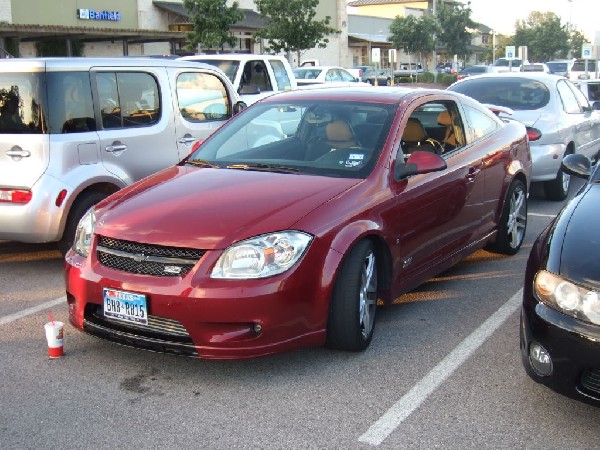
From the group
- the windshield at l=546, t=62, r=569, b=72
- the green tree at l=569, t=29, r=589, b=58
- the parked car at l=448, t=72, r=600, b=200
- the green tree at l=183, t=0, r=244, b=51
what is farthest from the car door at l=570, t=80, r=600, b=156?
the green tree at l=569, t=29, r=589, b=58

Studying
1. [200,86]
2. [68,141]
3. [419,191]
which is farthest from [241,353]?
[200,86]

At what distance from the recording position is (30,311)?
19.3 ft

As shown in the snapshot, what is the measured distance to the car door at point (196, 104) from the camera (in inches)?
313

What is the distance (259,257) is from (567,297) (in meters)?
1.58

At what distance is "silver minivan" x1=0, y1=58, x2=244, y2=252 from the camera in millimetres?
6574

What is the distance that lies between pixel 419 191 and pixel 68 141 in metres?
3.05

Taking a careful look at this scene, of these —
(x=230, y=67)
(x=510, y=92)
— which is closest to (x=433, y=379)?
(x=510, y=92)

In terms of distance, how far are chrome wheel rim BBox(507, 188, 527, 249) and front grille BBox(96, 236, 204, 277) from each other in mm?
3785

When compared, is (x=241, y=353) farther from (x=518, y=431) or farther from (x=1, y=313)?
(x=1, y=313)

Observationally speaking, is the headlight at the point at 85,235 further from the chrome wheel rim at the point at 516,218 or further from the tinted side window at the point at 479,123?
the chrome wheel rim at the point at 516,218

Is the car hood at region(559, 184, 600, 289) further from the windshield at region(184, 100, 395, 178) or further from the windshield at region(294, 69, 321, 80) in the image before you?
the windshield at region(294, 69, 321, 80)

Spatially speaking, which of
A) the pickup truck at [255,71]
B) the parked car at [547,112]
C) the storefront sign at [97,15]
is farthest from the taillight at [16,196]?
the storefront sign at [97,15]

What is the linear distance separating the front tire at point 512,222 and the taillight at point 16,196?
401 cm

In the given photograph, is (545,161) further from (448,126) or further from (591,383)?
(591,383)
